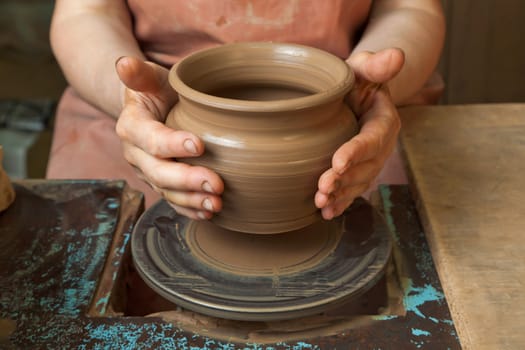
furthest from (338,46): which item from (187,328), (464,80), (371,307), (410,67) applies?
(464,80)

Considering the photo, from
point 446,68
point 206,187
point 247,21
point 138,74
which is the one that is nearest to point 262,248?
point 206,187

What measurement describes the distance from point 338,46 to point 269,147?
56cm

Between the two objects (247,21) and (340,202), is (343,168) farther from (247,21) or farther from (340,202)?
(247,21)

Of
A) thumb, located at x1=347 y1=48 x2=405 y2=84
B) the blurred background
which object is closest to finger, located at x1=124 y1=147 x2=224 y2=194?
thumb, located at x1=347 y1=48 x2=405 y2=84

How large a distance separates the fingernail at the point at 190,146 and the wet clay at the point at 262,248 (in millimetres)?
176

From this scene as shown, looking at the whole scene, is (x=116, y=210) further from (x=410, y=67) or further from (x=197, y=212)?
(x=410, y=67)

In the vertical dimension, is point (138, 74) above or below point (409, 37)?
above

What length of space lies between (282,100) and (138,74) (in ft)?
0.70

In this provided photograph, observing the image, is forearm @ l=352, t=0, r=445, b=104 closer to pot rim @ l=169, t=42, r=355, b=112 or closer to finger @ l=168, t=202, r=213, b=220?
pot rim @ l=169, t=42, r=355, b=112

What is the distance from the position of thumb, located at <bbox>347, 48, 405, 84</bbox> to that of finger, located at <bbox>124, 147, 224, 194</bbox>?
274 mm

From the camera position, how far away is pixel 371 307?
1.02 metres

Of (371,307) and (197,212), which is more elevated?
(197,212)

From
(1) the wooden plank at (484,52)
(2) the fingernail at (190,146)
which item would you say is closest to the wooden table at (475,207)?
(2) the fingernail at (190,146)

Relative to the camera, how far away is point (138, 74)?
88 cm
